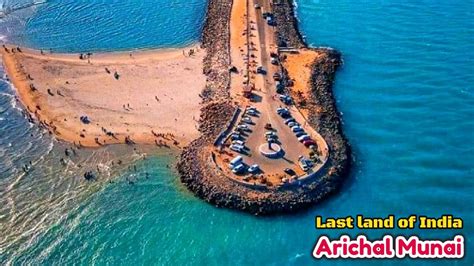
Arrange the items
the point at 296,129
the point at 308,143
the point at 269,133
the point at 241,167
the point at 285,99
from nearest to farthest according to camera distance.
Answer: the point at 241,167
the point at 308,143
the point at 269,133
the point at 296,129
the point at 285,99

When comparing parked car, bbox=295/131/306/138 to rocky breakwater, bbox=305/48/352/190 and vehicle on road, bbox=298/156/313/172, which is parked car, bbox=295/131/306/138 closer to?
rocky breakwater, bbox=305/48/352/190

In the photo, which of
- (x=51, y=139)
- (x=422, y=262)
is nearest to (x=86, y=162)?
(x=51, y=139)

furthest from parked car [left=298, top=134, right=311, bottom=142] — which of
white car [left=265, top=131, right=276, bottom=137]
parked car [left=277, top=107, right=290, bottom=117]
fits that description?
parked car [left=277, top=107, right=290, bottom=117]

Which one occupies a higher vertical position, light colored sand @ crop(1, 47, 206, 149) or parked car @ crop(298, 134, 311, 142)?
light colored sand @ crop(1, 47, 206, 149)

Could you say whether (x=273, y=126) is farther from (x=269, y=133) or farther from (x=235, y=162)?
(x=235, y=162)

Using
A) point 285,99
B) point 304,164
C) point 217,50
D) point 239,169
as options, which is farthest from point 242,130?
point 217,50

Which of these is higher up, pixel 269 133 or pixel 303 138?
pixel 269 133

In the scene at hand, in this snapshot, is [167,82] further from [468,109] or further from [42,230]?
[468,109]
